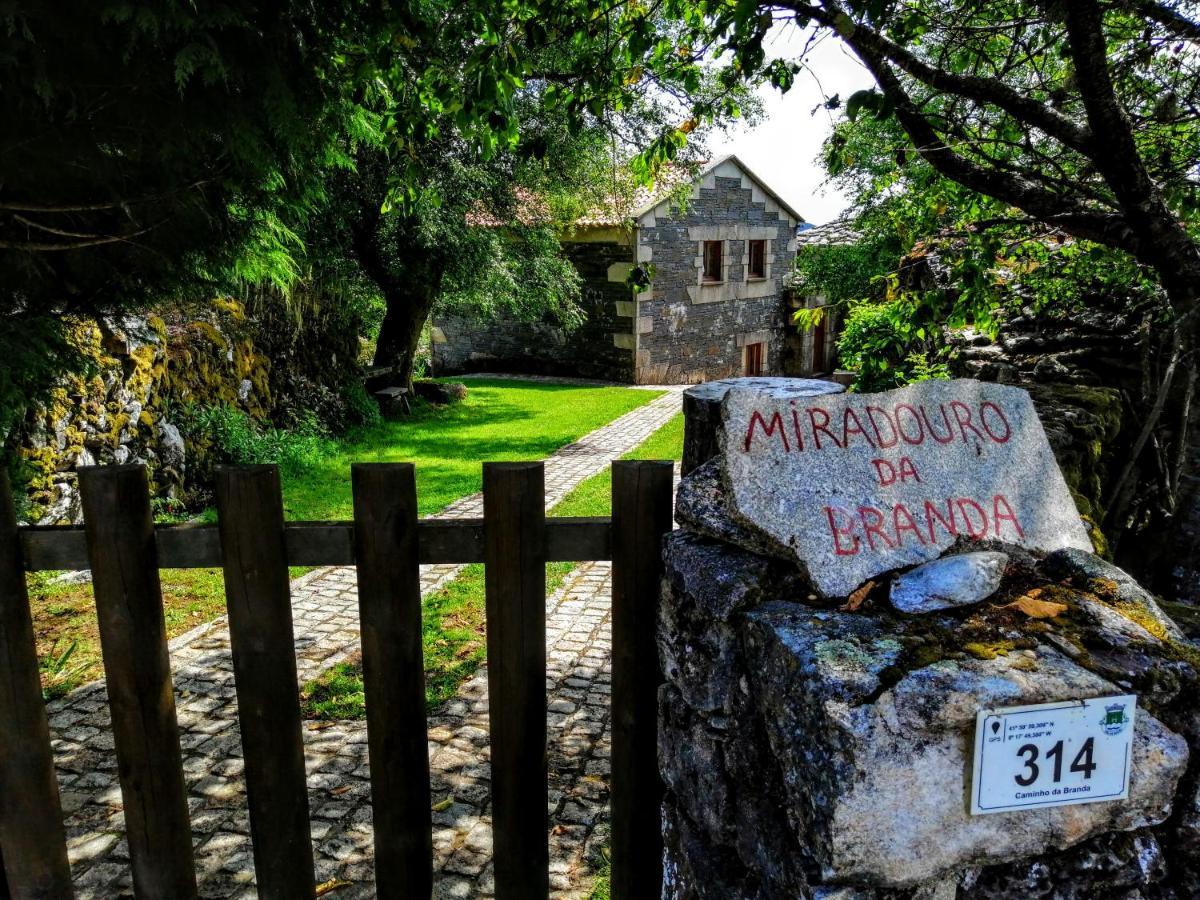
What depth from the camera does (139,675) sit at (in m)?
2.05

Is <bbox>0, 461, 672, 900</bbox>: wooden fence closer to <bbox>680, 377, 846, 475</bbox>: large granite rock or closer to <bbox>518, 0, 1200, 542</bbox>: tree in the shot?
<bbox>680, 377, 846, 475</bbox>: large granite rock

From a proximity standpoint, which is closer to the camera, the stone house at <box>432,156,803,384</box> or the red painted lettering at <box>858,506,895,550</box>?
the red painted lettering at <box>858,506,895,550</box>

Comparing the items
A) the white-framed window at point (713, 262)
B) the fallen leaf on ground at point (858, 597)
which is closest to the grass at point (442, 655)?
the fallen leaf on ground at point (858, 597)

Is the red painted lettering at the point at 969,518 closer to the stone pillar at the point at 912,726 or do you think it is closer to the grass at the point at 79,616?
the stone pillar at the point at 912,726

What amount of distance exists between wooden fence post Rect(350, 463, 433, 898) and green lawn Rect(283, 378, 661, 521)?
3165 millimetres

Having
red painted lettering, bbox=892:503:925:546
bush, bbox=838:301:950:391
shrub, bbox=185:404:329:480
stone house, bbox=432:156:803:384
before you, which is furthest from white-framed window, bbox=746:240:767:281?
red painted lettering, bbox=892:503:925:546

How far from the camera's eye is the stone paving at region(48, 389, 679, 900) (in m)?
2.70

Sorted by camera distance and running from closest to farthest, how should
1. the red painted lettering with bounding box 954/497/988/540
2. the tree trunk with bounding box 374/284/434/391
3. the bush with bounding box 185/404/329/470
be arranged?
the red painted lettering with bounding box 954/497/988/540 < the bush with bounding box 185/404/329/470 < the tree trunk with bounding box 374/284/434/391

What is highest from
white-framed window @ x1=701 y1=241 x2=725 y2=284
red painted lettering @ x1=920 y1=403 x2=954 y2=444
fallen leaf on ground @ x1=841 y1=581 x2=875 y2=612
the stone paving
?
white-framed window @ x1=701 y1=241 x2=725 y2=284

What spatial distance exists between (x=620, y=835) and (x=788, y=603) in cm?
93

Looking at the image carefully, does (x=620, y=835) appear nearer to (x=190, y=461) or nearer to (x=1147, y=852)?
(x=1147, y=852)

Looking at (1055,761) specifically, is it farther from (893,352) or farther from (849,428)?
(893,352)

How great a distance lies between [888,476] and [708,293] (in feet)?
56.9

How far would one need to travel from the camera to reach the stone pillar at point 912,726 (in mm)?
1464
